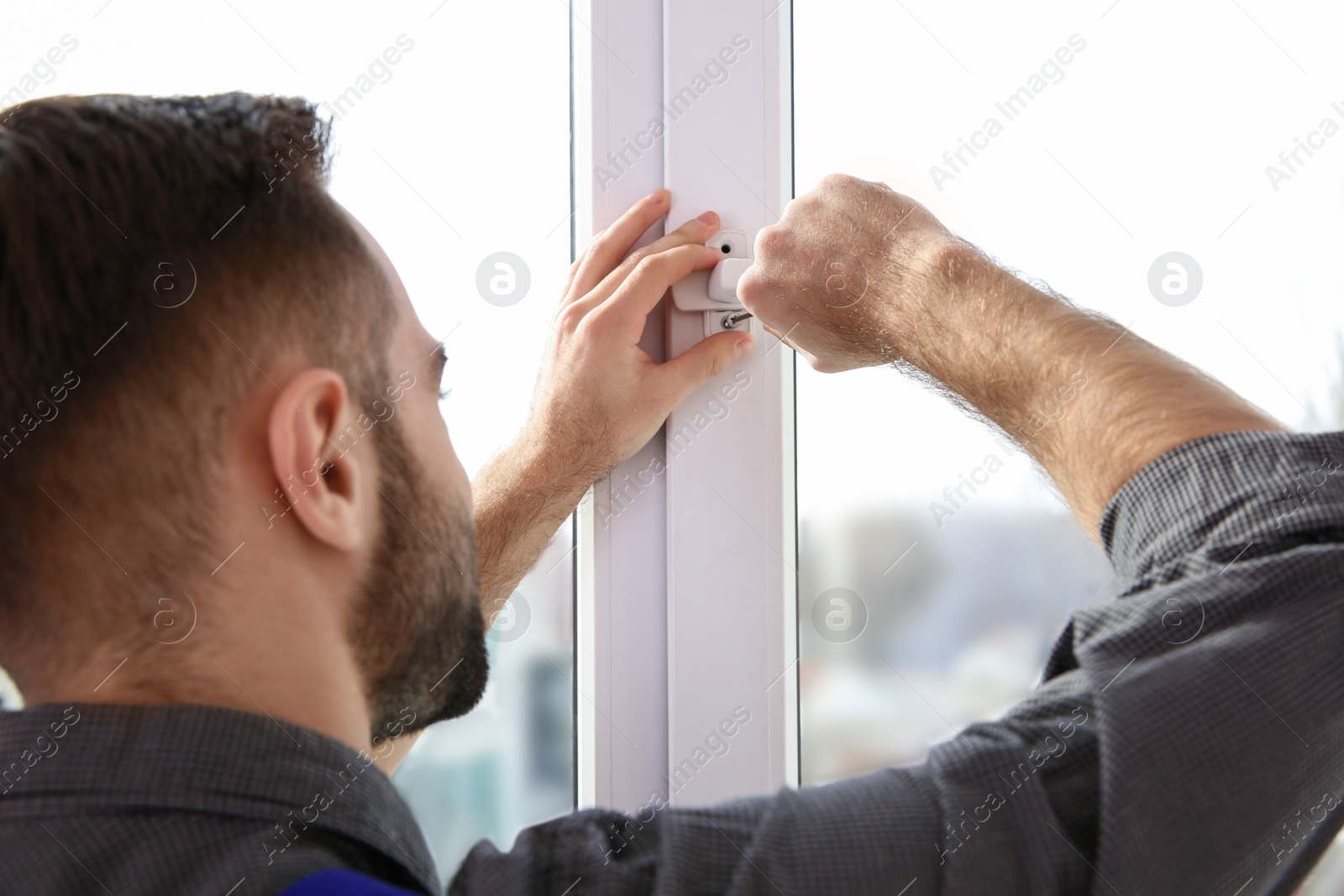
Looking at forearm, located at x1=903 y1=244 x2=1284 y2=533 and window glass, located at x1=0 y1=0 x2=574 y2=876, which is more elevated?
forearm, located at x1=903 y1=244 x2=1284 y2=533

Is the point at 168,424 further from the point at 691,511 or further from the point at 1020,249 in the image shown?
the point at 1020,249

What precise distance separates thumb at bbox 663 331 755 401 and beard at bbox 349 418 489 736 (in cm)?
26

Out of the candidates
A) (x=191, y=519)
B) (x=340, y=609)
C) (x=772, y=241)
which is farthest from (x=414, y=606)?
(x=772, y=241)

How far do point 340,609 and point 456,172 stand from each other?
0.48 metres

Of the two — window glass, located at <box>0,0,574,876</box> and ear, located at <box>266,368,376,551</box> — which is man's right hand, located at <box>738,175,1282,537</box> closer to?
window glass, located at <box>0,0,574,876</box>

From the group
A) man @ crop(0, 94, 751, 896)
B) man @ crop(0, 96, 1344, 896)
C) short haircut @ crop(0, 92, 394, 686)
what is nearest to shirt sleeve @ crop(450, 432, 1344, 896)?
man @ crop(0, 96, 1344, 896)

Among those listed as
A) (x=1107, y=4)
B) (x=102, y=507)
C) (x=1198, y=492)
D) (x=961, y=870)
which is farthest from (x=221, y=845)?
(x=1107, y=4)

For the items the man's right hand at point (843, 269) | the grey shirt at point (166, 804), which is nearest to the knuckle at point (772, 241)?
the man's right hand at point (843, 269)

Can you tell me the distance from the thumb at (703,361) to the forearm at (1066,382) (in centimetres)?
21

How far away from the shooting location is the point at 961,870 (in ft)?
1.71

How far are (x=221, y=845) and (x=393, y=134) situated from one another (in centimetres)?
66

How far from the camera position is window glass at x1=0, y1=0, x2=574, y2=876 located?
877mm

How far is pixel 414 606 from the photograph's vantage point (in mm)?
674

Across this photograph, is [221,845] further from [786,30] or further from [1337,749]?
[786,30]
